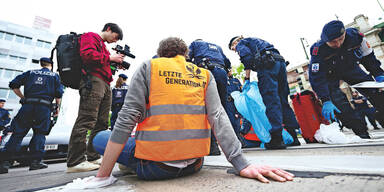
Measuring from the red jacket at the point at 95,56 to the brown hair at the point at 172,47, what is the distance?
44.3 inches

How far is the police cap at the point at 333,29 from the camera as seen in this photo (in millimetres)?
2255

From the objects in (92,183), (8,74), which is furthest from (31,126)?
(8,74)

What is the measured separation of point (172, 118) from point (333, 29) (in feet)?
8.63

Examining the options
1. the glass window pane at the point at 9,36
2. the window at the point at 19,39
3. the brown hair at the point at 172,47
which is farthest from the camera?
the window at the point at 19,39

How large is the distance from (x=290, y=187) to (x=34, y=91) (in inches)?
164

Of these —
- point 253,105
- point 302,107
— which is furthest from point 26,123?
point 302,107

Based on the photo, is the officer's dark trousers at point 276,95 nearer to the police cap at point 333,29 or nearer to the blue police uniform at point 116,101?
the police cap at point 333,29

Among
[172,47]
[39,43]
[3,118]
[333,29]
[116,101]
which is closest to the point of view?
[172,47]

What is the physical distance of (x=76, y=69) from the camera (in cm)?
198


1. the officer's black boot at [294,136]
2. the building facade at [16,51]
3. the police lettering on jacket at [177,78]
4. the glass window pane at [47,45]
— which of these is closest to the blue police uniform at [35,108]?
the police lettering on jacket at [177,78]

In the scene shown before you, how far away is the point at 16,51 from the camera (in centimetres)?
2283

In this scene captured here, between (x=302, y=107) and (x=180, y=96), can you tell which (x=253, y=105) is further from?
(x=180, y=96)

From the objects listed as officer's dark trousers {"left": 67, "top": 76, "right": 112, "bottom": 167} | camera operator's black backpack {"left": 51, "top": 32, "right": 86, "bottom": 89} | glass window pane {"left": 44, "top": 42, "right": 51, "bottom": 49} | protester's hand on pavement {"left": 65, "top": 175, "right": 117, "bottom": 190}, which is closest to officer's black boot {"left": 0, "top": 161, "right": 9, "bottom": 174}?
officer's dark trousers {"left": 67, "top": 76, "right": 112, "bottom": 167}

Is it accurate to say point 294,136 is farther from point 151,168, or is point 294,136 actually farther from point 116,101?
point 116,101
